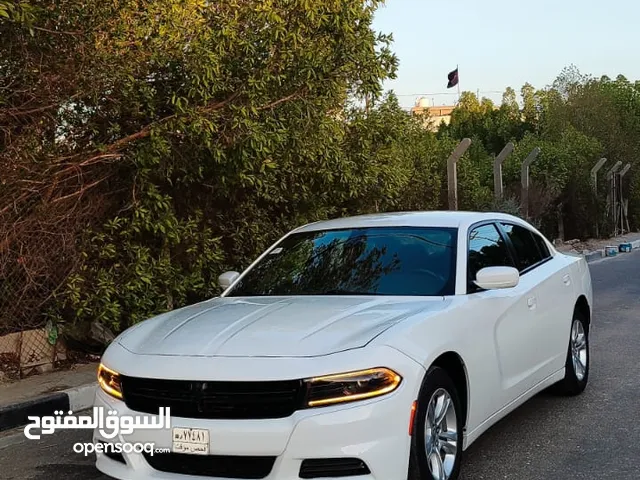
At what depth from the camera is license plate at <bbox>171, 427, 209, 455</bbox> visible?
11.4 ft

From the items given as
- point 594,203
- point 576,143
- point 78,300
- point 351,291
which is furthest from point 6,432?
point 576,143

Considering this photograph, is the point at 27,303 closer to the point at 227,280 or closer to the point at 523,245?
the point at 227,280

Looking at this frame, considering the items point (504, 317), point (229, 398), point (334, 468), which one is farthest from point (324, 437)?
point (504, 317)

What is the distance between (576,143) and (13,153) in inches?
1054

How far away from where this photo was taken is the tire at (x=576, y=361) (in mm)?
6094

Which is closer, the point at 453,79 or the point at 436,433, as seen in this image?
the point at 436,433

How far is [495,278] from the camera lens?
4.56 meters

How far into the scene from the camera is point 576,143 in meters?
30.3

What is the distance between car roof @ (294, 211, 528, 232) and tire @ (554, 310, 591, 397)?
123 centimetres

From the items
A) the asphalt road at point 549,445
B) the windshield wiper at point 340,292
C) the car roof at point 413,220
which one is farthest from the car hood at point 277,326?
the asphalt road at point 549,445

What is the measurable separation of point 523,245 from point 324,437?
310 cm

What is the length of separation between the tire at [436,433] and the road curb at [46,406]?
3.76 meters

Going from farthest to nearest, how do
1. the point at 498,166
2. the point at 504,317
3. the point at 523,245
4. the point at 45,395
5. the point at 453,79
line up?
the point at 453,79 → the point at 498,166 → the point at 45,395 → the point at 523,245 → the point at 504,317

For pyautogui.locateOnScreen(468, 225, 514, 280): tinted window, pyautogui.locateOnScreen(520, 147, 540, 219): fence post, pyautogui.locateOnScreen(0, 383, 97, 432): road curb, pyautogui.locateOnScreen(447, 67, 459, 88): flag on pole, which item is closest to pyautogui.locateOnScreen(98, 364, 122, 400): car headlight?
pyautogui.locateOnScreen(468, 225, 514, 280): tinted window
